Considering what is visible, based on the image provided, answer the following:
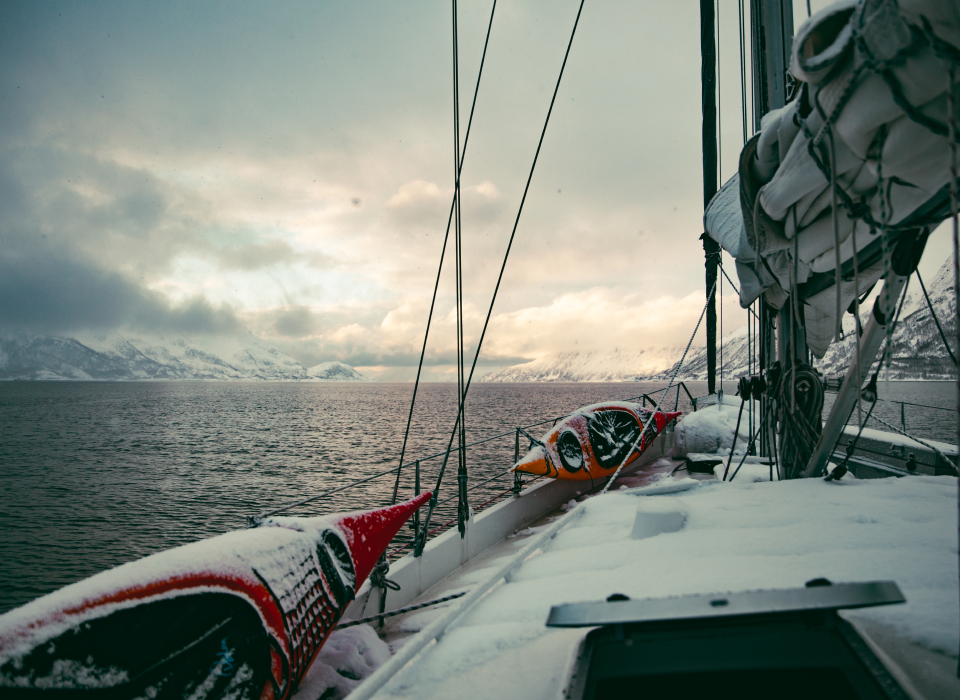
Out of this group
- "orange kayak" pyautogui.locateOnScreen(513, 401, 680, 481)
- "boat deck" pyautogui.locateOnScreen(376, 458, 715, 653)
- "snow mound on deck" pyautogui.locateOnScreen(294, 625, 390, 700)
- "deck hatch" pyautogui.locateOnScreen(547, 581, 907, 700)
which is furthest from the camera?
"orange kayak" pyautogui.locateOnScreen(513, 401, 680, 481)

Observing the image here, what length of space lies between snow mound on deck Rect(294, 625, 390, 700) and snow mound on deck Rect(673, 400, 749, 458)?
849cm

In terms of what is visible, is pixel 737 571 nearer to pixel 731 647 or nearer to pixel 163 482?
pixel 731 647

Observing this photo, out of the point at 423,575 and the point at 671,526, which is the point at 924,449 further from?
the point at 423,575

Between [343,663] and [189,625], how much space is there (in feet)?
5.80

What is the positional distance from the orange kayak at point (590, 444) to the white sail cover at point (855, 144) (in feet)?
20.4

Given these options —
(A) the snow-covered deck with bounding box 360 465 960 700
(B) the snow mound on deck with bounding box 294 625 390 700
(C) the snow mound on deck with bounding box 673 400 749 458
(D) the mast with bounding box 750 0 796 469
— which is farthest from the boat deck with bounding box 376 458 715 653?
(D) the mast with bounding box 750 0 796 469

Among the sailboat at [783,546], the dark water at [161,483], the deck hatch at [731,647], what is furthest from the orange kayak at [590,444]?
the deck hatch at [731,647]

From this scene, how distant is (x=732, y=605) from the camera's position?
1.62m

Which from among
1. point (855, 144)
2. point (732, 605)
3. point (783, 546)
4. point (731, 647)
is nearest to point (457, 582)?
point (783, 546)

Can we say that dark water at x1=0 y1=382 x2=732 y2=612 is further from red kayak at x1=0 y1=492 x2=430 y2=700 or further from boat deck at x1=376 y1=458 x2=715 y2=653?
red kayak at x1=0 y1=492 x2=430 y2=700

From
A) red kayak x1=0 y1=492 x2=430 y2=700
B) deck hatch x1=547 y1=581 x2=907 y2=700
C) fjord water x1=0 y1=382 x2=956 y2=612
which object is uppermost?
deck hatch x1=547 y1=581 x2=907 y2=700

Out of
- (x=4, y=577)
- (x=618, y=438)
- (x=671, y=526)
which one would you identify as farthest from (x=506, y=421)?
(x=671, y=526)

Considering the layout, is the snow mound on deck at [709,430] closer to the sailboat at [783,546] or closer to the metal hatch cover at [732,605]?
the sailboat at [783,546]

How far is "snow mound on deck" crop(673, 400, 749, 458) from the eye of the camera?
10.5 m
